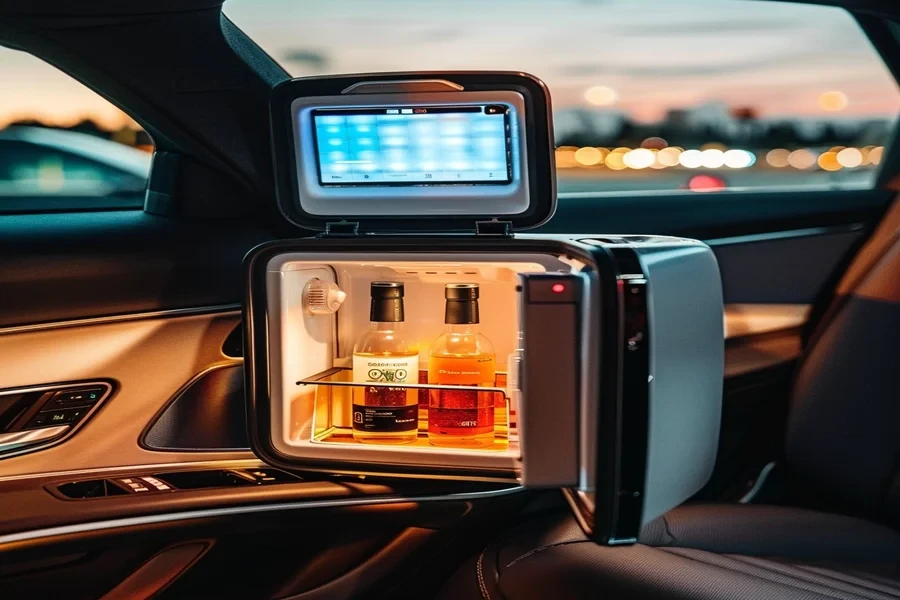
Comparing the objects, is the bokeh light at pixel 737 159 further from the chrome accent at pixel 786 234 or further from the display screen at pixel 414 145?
the display screen at pixel 414 145

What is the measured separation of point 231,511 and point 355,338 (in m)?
0.29

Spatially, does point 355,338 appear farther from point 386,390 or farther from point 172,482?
point 172,482

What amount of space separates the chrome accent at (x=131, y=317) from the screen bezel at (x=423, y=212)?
0.34 m

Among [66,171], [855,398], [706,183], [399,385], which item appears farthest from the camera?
[706,183]

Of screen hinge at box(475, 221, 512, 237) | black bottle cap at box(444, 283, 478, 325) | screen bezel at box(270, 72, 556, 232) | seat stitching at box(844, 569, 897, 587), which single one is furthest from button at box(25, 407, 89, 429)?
seat stitching at box(844, 569, 897, 587)

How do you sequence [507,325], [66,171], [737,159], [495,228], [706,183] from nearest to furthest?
1. [495,228]
2. [507,325]
3. [66,171]
4. [737,159]
5. [706,183]

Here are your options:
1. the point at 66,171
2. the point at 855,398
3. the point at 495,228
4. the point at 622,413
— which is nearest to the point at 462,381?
the point at 495,228

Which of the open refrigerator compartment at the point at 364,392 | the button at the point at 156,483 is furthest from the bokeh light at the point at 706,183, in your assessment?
the button at the point at 156,483

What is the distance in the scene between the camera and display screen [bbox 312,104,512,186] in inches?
45.9

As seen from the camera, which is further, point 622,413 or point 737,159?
point 737,159

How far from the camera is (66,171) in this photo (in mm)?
1760

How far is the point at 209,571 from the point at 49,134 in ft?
2.85

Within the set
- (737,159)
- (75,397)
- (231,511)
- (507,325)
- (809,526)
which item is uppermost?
(737,159)

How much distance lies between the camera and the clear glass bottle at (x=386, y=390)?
1.28m
